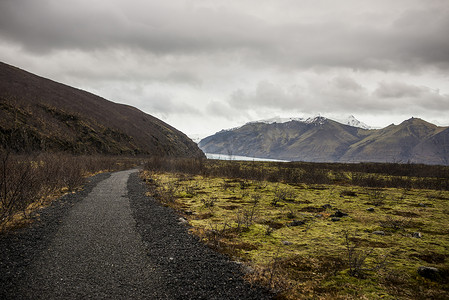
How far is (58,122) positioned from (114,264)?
80.8 metres

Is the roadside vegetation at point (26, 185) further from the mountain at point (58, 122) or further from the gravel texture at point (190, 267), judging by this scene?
the mountain at point (58, 122)

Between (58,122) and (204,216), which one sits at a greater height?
(58,122)

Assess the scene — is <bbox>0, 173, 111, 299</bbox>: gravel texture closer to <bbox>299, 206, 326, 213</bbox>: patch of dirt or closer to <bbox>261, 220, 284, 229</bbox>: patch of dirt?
<bbox>261, 220, 284, 229</bbox>: patch of dirt

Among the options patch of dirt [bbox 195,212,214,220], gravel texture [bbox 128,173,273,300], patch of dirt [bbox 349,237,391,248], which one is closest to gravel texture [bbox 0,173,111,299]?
gravel texture [bbox 128,173,273,300]

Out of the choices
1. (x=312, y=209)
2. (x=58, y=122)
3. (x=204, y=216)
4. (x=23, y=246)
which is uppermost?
(x=58, y=122)

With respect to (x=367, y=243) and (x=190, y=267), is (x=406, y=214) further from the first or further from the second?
(x=190, y=267)

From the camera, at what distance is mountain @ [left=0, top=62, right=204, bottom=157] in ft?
179

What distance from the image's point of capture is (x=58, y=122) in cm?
7025

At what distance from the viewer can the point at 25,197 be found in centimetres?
1059

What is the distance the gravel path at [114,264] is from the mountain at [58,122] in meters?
38.8

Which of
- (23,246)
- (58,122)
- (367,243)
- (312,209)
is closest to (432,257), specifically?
(367,243)

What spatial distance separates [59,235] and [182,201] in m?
8.02

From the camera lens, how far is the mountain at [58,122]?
54500 millimetres

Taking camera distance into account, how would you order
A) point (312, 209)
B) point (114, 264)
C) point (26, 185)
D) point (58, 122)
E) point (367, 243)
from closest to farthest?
point (114, 264), point (367, 243), point (26, 185), point (312, 209), point (58, 122)
